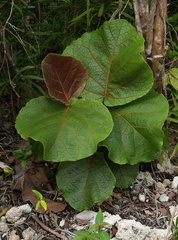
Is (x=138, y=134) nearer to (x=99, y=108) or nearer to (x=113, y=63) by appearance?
(x=99, y=108)

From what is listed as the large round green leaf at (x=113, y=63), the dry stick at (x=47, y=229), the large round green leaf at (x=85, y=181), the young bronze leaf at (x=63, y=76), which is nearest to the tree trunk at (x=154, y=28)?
the large round green leaf at (x=113, y=63)

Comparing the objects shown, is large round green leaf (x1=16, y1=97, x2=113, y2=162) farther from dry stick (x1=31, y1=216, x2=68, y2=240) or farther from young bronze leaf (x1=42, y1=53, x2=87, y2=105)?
dry stick (x1=31, y1=216, x2=68, y2=240)

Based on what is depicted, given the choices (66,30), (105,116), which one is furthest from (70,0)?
(105,116)

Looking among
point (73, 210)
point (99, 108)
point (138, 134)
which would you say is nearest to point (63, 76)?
point (99, 108)

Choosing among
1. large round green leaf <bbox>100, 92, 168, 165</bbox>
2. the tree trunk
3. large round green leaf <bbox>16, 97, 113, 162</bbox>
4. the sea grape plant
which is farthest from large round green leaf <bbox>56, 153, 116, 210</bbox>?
the tree trunk

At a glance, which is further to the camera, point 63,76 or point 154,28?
point 154,28

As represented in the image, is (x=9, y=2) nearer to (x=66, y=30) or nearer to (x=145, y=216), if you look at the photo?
(x=66, y=30)

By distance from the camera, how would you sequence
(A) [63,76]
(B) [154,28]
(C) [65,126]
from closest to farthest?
(C) [65,126] → (A) [63,76] → (B) [154,28]

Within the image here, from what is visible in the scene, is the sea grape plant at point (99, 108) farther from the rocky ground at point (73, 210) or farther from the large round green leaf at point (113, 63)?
the rocky ground at point (73, 210)
